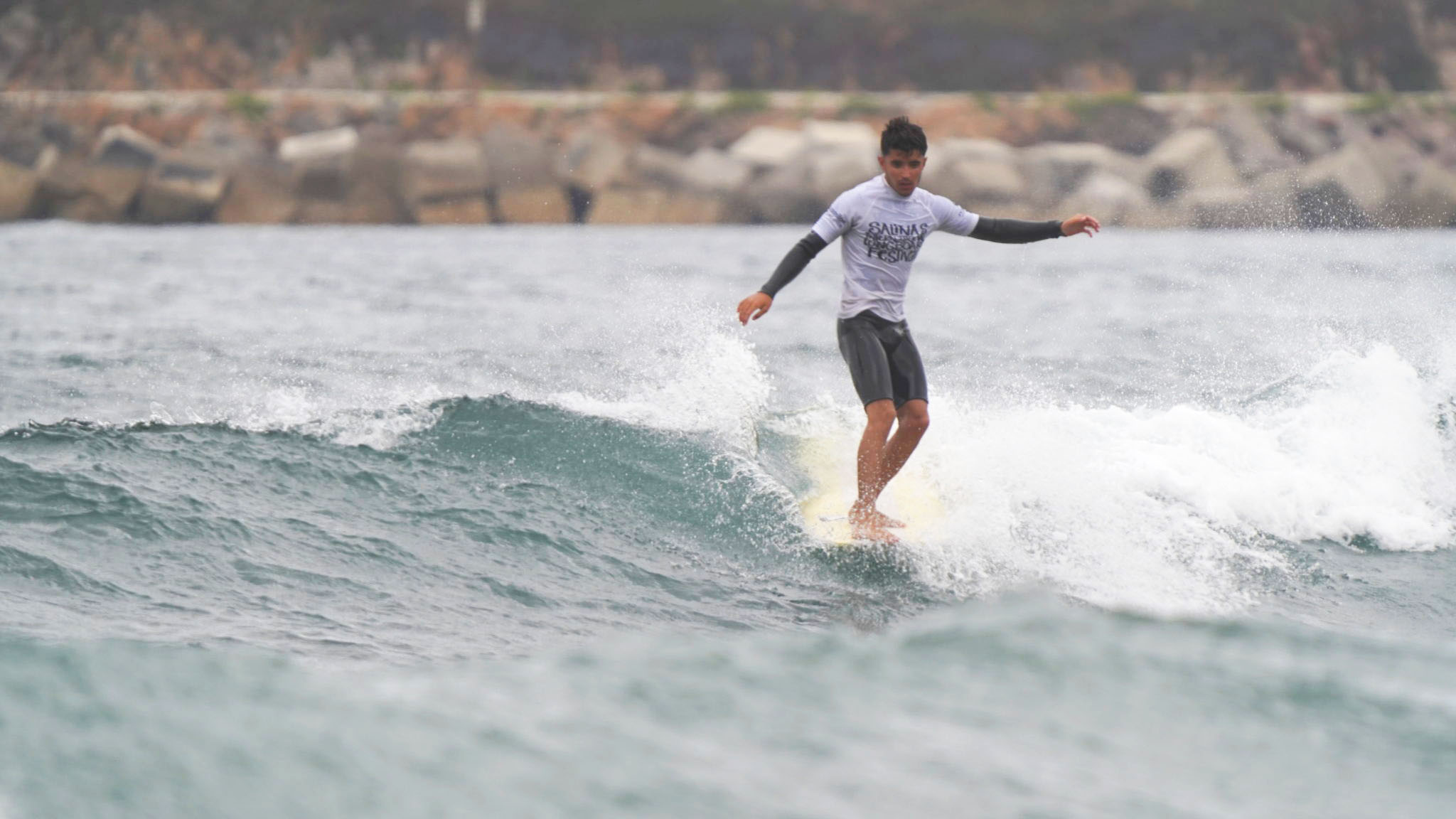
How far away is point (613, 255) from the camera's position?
1036 inches

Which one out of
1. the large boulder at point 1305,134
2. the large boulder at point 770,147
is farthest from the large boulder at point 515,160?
the large boulder at point 1305,134

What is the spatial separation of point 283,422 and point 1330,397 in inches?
242

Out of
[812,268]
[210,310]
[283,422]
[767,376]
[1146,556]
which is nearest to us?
[1146,556]

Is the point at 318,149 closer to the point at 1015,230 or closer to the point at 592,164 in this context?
the point at 592,164

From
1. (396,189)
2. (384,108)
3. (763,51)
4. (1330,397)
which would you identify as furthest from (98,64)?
(1330,397)

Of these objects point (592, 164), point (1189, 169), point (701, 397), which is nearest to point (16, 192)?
point (592, 164)

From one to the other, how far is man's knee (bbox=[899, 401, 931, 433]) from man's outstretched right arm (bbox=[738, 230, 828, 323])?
786 millimetres

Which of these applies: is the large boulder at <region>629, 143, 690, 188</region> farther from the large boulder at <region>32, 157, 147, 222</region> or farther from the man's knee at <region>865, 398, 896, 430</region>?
the man's knee at <region>865, 398, 896, 430</region>

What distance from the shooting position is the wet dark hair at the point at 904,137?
21.1ft

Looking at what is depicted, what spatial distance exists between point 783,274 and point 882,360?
60 centimetres

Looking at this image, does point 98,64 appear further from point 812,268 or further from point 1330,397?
point 1330,397

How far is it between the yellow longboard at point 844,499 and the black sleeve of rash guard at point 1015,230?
130cm

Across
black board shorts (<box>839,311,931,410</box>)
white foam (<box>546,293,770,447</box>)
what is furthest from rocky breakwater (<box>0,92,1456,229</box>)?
black board shorts (<box>839,311,931,410</box>)

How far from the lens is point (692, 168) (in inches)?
1449
